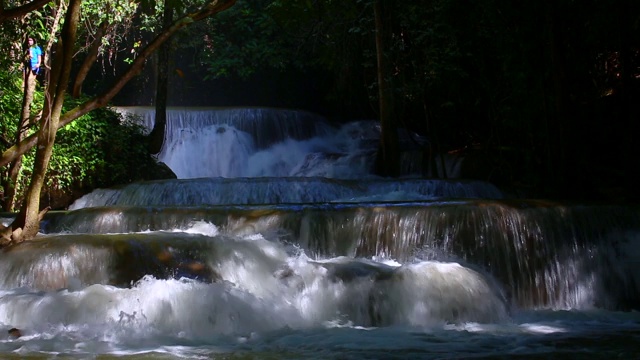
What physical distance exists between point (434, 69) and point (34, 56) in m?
6.91

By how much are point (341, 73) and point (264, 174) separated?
9.33ft

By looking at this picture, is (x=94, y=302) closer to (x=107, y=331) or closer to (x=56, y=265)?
(x=107, y=331)

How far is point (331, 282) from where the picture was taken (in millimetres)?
6441

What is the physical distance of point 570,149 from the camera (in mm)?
9992

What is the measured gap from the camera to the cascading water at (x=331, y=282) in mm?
5289

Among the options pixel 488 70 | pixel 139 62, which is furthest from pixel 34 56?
pixel 488 70

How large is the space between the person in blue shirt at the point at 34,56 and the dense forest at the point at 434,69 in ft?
0.44

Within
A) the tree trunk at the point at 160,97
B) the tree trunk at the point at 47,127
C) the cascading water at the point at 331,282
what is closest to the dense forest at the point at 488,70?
the tree trunk at the point at 160,97

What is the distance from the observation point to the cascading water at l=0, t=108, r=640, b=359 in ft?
17.4

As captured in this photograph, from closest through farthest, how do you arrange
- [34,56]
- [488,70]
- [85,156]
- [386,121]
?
[34,56] → [85,156] → [488,70] → [386,121]

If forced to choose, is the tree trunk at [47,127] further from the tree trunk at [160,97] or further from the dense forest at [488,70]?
the tree trunk at [160,97]

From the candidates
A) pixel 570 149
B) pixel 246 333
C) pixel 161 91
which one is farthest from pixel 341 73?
pixel 246 333

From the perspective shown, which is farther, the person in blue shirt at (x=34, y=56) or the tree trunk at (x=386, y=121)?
the tree trunk at (x=386, y=121)

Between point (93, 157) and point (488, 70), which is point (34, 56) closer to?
point (93, 157)
